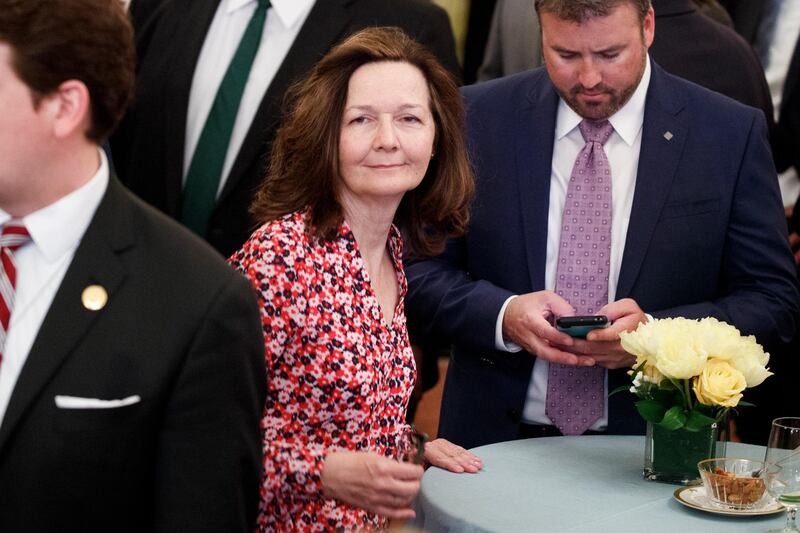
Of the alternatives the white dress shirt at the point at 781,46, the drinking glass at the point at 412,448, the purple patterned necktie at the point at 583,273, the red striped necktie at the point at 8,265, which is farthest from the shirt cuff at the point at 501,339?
the white dress shirt at the point at 781,46

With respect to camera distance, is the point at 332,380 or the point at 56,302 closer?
the point at 56,302

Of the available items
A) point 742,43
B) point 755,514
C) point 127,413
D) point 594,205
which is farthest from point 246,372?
point 742,43

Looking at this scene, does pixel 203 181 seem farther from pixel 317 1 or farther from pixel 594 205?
pixel 594 205

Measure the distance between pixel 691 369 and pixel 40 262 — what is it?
4.73ft

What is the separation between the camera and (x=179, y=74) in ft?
12.6

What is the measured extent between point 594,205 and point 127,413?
1.67m

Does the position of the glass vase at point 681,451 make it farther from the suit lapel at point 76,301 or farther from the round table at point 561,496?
the suit lapel at point 76,301

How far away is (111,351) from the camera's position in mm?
1905

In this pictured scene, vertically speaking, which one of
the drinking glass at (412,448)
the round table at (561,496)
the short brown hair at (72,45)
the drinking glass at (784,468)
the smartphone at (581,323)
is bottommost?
the round table at (561,496)

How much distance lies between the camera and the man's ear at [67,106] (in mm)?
1881

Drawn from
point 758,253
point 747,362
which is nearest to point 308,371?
point 747,362

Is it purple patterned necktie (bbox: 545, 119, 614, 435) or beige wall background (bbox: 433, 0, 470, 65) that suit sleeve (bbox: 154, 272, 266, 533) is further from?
beige wall background (bbox: 433, 0, 470, 65)

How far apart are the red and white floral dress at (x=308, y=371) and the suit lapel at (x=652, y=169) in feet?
2.98

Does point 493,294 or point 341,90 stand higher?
point 341,90
